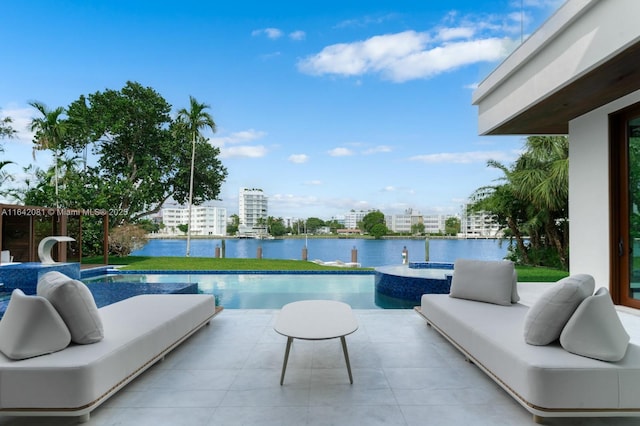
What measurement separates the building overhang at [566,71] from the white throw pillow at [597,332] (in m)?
2.37

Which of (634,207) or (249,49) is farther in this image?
(249,49)

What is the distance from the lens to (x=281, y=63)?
1783 cm

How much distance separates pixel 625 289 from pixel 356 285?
4.89 metres

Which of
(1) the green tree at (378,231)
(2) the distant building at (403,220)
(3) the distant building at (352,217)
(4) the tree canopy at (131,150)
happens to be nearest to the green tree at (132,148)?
(4) the tree canopy at (131,150)

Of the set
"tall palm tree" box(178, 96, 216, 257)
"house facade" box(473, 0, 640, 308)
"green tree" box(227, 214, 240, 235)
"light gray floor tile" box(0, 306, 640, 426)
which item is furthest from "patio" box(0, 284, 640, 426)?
"green tree" box(227, 214, 240, 235)

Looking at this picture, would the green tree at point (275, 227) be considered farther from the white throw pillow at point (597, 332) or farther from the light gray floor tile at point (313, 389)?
the white throw pillow at point (597, 332)

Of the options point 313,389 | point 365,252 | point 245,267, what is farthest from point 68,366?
point 365,252

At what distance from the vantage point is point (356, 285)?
334 inches

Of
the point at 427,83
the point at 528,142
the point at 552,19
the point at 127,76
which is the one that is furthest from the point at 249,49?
the point at 552,19

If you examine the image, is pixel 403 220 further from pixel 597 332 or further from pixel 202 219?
pixel 597 332

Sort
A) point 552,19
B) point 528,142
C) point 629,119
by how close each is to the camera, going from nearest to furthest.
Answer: point 552,19 → point 629,119 → point 528,142

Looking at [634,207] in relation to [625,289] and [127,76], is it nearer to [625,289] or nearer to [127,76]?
[625,289]

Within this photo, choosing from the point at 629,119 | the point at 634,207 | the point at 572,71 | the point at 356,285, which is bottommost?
the point at 356,285

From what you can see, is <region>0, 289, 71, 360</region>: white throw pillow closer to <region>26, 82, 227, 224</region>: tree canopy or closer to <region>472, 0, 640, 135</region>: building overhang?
<region>472, 0, 640, 135</region>: building overhang
